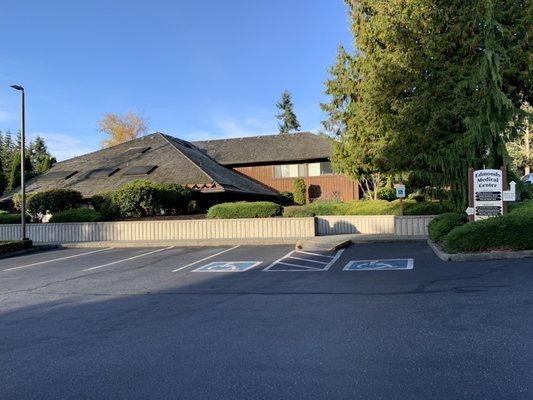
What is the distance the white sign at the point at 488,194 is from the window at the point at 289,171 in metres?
24.1

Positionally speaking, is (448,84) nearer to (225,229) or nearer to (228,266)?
(228,266)

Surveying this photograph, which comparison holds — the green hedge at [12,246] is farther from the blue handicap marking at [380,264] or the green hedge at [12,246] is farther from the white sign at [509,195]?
the white sign at [509,195]

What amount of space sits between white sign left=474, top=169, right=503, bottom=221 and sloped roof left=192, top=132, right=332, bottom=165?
72.8 ft

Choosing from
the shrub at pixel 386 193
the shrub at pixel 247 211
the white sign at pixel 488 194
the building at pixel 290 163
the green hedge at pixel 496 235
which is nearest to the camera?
the green hedge at pixel 496 235

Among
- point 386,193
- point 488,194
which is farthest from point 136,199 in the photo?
point 488,194

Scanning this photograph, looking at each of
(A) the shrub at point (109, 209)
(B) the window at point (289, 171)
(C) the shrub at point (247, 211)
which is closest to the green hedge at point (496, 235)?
(C) the shrub at point (247, 211)

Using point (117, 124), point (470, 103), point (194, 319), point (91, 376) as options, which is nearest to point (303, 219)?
point (470, 103)

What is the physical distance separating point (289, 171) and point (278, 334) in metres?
33.2

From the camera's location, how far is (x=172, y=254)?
17609 millimetres

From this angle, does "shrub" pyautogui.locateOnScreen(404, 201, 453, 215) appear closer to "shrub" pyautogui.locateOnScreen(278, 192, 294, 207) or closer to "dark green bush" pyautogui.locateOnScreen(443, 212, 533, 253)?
"dark green bush" pyautogui.locateOnScreen(443, 212, 533, 253)

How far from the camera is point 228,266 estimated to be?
13.7 meters

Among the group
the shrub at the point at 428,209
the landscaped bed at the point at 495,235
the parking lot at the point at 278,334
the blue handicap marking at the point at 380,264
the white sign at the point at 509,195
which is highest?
the white sign at the point at 509,195

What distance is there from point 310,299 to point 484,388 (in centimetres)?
446

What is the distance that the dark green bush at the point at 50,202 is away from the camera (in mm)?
26688
